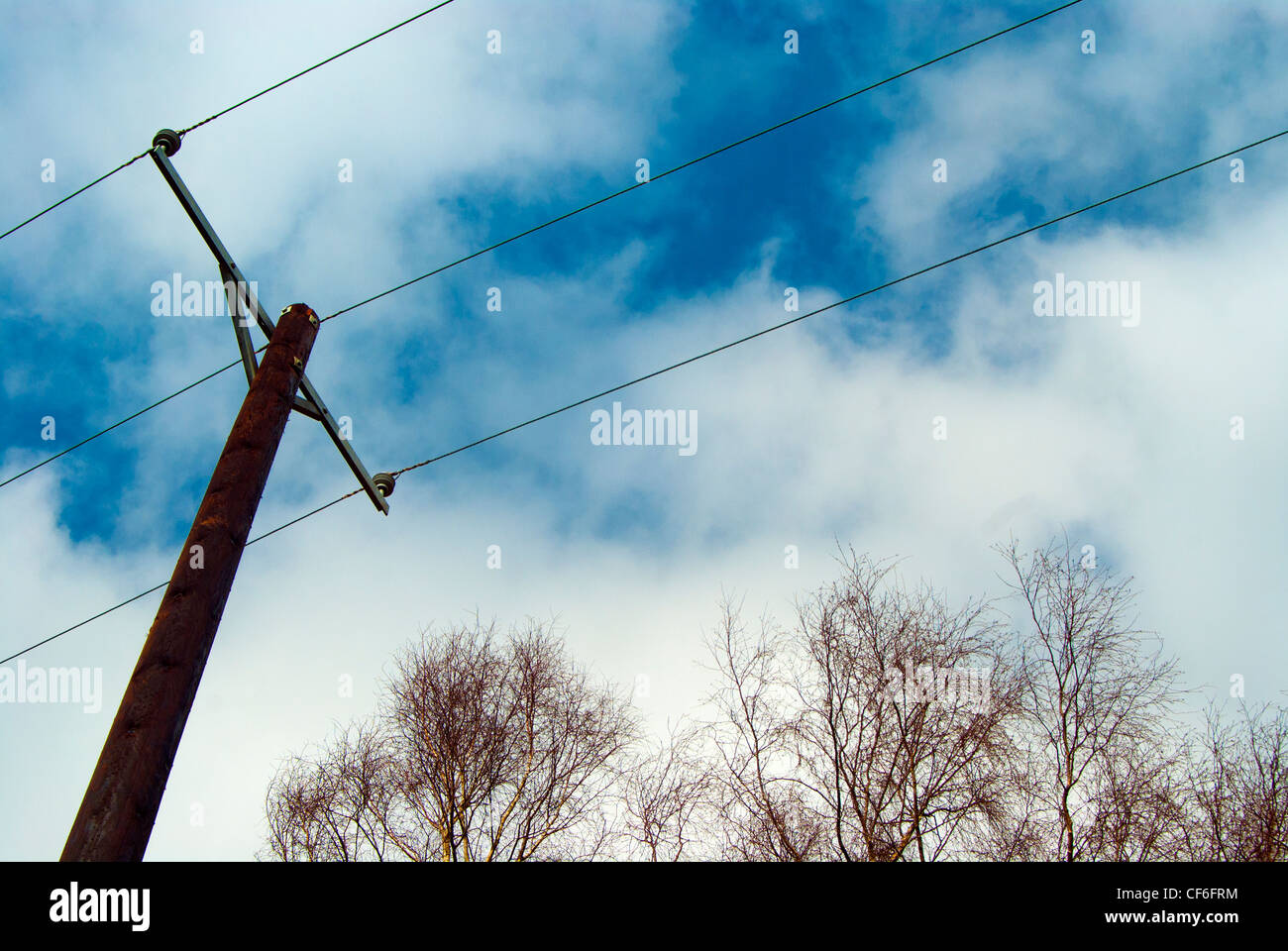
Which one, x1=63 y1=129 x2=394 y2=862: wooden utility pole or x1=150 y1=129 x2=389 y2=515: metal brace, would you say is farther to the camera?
x1=150 y1=129 x2=389 y2=515: metal brace

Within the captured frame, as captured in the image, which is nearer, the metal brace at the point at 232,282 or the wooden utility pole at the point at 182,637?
the wooden utility pole at the point at 182,637

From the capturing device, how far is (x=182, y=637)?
380cm

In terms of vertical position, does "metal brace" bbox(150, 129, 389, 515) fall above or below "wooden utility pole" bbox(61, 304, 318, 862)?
above

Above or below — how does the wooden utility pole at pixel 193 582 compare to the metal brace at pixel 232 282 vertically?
below

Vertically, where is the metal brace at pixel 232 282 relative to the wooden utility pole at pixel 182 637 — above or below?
above

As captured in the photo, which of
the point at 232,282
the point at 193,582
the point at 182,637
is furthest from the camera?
the point at 232,282

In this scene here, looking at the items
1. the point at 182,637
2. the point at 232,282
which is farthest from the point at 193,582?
the point at 232,282

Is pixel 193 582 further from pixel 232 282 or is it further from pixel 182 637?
pixel 232 282

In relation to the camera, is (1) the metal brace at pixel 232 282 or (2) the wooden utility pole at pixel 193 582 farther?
(1) the metal brace at pixel 232 282

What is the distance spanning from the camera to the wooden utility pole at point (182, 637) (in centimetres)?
332

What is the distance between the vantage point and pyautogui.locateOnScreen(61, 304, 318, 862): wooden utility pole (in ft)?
10.9
